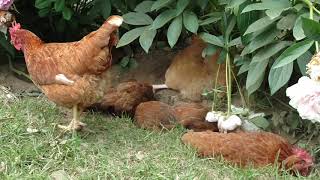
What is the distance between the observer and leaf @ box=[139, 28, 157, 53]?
293cm

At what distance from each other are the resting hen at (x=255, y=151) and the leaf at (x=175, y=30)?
0.53m

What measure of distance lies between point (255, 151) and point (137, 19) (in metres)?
0.96

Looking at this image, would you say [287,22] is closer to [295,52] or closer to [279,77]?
[279,77]

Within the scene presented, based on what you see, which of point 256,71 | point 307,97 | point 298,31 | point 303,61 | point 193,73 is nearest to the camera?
point 307,97

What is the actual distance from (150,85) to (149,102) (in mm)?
292

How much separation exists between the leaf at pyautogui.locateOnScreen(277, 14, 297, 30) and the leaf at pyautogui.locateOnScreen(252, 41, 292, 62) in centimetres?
12

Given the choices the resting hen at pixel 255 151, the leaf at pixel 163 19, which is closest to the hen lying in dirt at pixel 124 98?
the leaf at pixel 163 19

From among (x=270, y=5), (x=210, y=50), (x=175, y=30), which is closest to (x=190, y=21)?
(x=175, y=30)

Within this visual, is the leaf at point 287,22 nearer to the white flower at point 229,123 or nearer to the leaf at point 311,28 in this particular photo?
the leaf at point 311,28

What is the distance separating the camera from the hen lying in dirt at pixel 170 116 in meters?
2.97

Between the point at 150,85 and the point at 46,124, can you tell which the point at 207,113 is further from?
the point at 46,124

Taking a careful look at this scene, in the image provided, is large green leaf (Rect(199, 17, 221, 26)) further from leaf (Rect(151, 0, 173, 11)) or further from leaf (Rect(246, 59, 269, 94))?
leaf (Rect(246, 59, 269, 94))

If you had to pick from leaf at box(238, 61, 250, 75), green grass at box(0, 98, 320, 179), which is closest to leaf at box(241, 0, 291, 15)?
leaf at box(238, 61, 250, 75)

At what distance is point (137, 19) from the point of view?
121 inches
